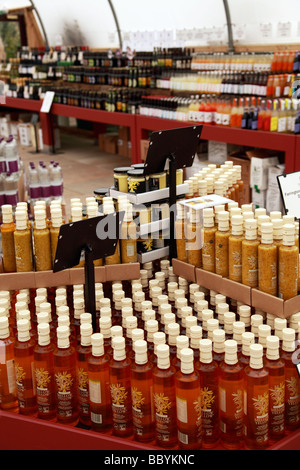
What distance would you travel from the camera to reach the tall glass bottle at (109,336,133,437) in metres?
1.78

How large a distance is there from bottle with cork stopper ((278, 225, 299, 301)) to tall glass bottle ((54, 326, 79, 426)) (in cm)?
79

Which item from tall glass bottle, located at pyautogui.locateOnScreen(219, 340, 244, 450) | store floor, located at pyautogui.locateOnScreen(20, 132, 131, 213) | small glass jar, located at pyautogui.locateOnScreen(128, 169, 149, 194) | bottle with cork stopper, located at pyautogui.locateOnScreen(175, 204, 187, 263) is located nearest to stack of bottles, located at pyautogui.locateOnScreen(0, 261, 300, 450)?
tall glass bottle, located at pyautogui.locateOnScreen(219, 340, 244, 450)

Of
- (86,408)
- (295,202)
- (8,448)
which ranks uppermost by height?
(295,202)

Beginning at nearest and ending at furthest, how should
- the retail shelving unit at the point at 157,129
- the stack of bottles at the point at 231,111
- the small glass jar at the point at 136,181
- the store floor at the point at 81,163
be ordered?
1. the small glass jar at the point at 136,181
2. the retail shelving unit at the point at 157,129
3. the stack of bottles at the point at 231,111
4. the store floor at the point at 81,163

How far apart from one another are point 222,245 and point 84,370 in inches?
28.0

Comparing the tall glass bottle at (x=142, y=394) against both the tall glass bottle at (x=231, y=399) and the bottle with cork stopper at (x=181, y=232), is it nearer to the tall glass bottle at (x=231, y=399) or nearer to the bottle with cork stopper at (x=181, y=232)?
the tall glass bottle at (x=231, y=399)

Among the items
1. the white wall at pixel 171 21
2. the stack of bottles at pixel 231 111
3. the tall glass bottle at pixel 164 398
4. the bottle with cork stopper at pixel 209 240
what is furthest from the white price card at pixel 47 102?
the tall glass bottle at pixel 164 398

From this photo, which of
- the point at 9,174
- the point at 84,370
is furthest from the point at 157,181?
the point at 9,174

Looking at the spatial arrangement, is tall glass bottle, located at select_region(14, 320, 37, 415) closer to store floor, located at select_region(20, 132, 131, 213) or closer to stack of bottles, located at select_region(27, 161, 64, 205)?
stack of bottles, located at select_region(27, 161, 64, 205)

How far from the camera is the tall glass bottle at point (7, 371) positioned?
195 centimetres
